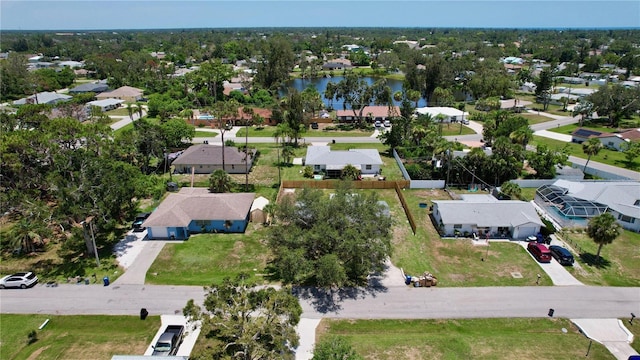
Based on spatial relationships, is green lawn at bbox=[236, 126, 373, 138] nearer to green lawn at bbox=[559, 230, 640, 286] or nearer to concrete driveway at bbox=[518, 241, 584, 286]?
green lawn at bbox=[559, 230, 640, 286]

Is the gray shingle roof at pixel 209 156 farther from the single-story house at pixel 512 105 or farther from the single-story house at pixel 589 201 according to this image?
the single-story house at pixel 512 105

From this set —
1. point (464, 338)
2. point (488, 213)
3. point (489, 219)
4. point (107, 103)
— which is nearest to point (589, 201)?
point (488, 213)

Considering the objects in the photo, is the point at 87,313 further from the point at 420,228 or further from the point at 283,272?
the point at 420,228

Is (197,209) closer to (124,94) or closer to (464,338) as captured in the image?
(464,338)

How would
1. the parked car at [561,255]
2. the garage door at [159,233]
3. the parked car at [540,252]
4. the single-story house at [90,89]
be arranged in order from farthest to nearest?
1. the single-story house at [90,89]
2. the garage door at [159,233]
3. the parked car at [540,252]
4. the parked car at [561,255]

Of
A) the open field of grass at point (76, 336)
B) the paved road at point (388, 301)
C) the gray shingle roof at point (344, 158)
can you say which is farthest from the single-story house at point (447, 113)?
the open field of grass at point (76, 336)

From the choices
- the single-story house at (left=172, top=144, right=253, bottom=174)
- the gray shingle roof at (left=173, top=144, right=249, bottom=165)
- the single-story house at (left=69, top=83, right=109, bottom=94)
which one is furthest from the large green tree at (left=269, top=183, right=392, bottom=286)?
the single-story house at (left=69, top=83, right=109, bottom=94)
